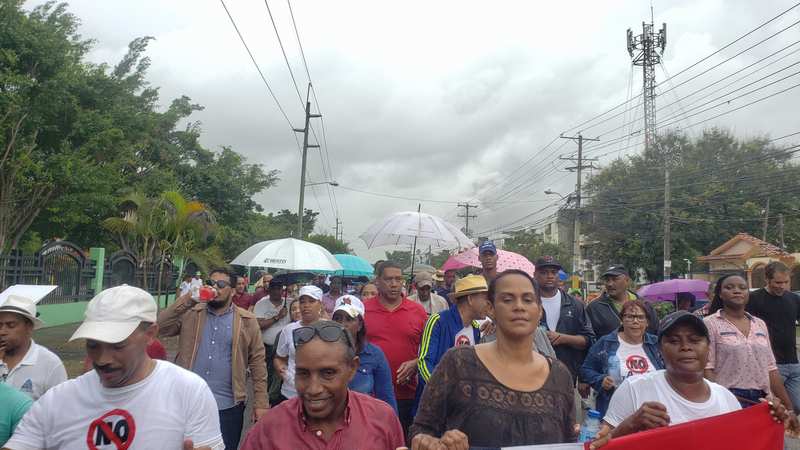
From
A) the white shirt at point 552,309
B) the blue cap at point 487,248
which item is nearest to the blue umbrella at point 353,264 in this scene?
the blue cap at point 487,248

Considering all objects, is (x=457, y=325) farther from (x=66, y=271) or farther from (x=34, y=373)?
(x=66, y=271)

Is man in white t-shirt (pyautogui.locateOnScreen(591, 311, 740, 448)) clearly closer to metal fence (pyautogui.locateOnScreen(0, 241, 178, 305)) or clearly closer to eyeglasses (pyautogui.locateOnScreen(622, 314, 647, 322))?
eyeglasses (pyautogui.locateOnScreen(622, 314, 647, 322))

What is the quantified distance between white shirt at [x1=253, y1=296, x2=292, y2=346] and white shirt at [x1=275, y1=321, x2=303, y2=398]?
55.1 inches

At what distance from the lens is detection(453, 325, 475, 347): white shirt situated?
4969 mm

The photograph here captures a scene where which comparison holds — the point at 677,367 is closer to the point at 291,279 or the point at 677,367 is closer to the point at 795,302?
the point at 795,302

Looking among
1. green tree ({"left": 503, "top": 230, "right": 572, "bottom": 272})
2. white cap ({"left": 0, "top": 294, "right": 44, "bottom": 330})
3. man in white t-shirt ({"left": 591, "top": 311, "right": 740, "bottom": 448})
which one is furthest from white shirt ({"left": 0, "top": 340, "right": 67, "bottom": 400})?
green tree ({"left": 503, "top": 230, "right": 572, "bottom": 272})

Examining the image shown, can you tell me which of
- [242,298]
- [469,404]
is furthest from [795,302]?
[242,298]

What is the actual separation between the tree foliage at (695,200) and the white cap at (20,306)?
39.1 meters

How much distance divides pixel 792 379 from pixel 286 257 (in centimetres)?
630

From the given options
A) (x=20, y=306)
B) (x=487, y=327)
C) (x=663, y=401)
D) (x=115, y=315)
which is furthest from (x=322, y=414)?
(x=487, y=327)

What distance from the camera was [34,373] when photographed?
3.74 m

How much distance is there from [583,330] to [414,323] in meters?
1.62

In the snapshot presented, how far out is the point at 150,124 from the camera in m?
23.9

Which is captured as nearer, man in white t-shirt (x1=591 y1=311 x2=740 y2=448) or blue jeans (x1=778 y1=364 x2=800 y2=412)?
man in white t-shirt (x1=591 y1=311 x2=740 y2=448)
